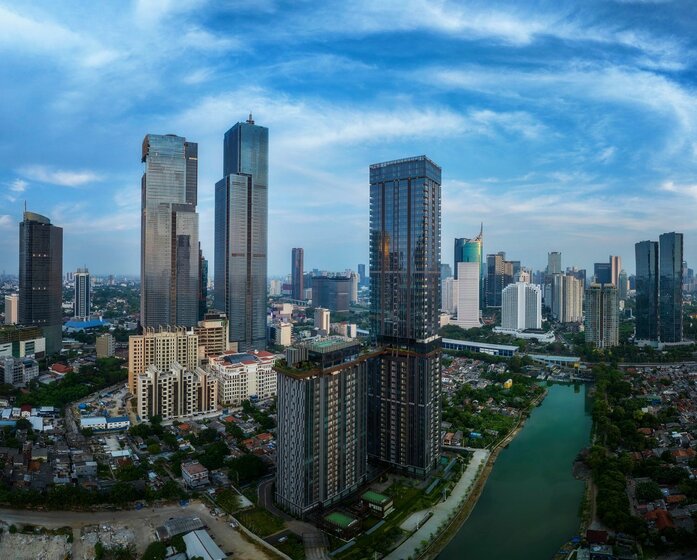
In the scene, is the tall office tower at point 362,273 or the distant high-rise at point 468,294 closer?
the distant high-rise at point 468,294

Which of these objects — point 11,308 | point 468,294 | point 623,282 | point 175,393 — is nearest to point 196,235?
point 175,393

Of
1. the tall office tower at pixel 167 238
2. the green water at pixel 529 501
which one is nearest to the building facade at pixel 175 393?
the tall office tower at pixel 167 238

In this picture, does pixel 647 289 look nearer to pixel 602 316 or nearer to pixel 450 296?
pixel 602 316

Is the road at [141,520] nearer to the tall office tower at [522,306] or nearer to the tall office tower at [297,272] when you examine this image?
the tall office tower at [522,306]

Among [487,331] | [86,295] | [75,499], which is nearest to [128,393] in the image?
[75,499]

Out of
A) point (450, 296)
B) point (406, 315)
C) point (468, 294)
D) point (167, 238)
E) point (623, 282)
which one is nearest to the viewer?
point (406, 315)

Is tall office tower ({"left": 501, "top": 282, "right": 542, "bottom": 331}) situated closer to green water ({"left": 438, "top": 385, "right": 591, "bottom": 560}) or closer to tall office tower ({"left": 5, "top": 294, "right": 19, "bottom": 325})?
green water ({"left": 438, "top": 385, "right": 591, "bottom": 560})

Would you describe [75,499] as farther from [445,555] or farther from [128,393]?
[128,393]
